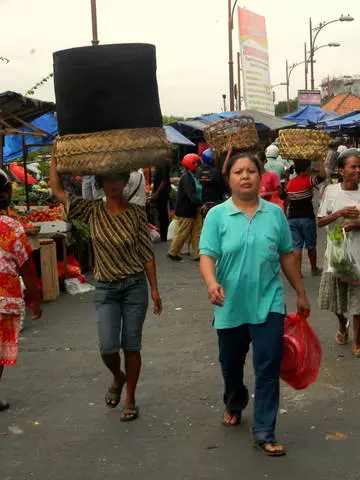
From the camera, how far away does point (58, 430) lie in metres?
5.03

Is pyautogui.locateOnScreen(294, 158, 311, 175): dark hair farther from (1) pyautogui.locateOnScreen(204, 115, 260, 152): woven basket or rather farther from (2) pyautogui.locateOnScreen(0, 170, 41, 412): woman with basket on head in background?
(2) pyautogui.locateOnScreen(0, 170, 41, 412): woman with basket on head in background

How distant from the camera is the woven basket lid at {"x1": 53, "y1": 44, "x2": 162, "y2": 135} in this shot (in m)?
4.36

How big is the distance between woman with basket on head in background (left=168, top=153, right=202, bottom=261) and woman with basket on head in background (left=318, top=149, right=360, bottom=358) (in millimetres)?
6258

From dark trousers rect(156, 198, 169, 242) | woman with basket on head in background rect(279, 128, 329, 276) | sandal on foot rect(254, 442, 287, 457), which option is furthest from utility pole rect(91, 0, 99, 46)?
sandal on foot rect(254, 442, 287, 457)

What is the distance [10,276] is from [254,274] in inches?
75.6

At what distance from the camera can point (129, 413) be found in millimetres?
5184

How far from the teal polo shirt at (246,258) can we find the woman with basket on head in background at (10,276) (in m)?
1.53

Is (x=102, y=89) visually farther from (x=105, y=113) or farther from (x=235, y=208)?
(x=235, y=208)

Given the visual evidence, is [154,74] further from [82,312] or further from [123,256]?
[82,312]

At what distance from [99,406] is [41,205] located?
27.7 feet

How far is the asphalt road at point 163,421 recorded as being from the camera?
4.31 meters

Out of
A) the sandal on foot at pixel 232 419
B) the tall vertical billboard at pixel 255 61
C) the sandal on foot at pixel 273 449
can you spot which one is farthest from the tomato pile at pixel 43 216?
the tall vertical billboard at pixel 255 61

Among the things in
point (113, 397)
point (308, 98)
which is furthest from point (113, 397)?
point (308, 98)

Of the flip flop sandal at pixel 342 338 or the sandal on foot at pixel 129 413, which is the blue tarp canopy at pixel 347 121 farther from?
the sandal on foot at pixel 129 413
